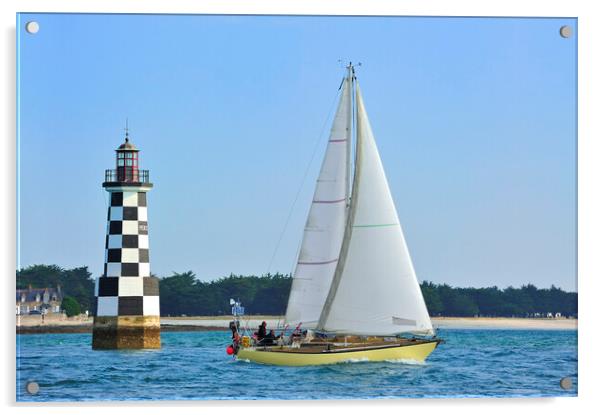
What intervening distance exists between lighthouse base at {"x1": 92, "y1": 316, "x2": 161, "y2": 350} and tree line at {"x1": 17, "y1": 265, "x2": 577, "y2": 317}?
0.19 metres

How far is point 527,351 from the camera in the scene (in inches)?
520

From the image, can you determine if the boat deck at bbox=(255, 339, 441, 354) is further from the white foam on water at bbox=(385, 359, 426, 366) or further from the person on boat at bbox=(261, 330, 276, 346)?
the person on boat at bbox=(261, 330, 276, 346)

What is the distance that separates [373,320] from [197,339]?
248 centimetres

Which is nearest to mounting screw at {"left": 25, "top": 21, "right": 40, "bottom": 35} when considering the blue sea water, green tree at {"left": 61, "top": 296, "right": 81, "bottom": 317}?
the blue sea water

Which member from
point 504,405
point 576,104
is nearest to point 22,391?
point 504,405

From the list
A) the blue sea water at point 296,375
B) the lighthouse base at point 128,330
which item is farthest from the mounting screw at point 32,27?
the lighthouse base at point 128,330

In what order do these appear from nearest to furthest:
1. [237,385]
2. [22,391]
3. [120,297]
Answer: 1. [22,391]
2. [237,385]
3. [120,297]

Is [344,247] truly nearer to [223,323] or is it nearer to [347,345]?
[347,345]

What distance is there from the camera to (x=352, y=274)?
14.0 m

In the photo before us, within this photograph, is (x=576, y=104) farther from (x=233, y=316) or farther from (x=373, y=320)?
(x=233, y=316)

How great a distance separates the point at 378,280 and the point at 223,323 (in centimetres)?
253

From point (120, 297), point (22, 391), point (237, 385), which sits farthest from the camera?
point (120, 297)

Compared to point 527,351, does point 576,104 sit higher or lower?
higher
